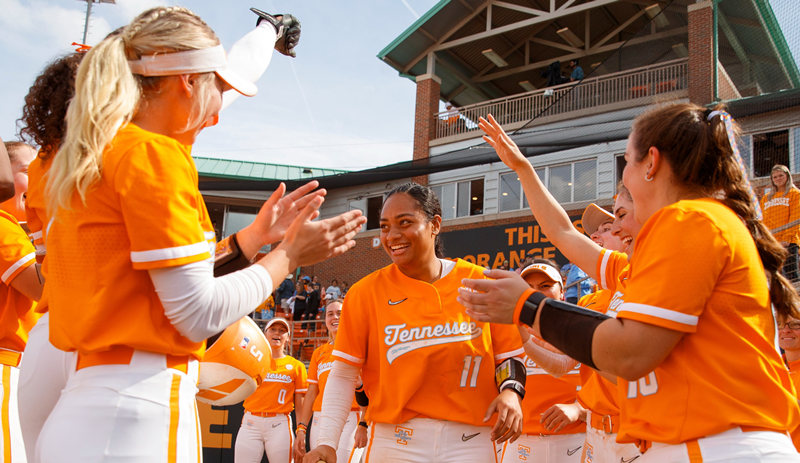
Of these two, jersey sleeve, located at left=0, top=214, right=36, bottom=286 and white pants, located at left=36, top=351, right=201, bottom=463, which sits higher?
jersey sleeve, located at left=0, top=214, right=36, bottom=286

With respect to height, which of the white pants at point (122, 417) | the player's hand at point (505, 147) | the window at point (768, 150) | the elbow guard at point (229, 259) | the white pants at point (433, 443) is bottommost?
the white pants at point (433, 443)

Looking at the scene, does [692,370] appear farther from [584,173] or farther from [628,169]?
[584,173]

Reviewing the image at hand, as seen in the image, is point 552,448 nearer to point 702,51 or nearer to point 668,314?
point 668,314

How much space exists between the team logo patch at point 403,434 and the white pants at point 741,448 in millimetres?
1717

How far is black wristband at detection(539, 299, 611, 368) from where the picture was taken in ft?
6.84

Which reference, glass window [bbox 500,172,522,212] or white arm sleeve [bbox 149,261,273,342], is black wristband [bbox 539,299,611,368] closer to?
white arm sleeve [bbox 149,261,273,342]

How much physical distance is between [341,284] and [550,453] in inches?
784

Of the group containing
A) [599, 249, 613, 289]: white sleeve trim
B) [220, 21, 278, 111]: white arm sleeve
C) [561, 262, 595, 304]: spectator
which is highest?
[220, 21, 278, 111]: white arm sleeve

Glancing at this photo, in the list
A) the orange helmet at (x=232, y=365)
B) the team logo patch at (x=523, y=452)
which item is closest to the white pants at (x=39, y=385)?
the orange helmet at (x=232, y=365)

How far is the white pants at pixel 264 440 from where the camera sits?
9188 millimetres

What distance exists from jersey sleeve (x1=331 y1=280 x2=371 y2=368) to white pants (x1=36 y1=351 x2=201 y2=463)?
1.79m

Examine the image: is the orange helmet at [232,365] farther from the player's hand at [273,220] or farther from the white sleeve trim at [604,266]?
the white sleeve trim at [604,266]

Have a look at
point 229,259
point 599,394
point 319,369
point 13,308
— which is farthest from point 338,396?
point 319,369

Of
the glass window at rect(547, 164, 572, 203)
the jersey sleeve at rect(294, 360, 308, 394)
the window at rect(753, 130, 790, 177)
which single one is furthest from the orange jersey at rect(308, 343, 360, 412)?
the glass window at rect(547, 164, 572, 203)
